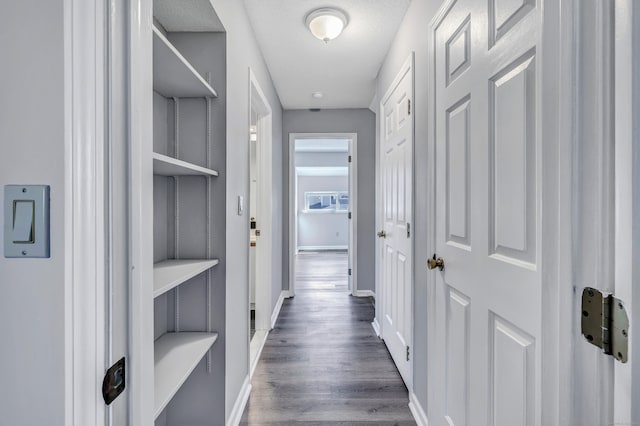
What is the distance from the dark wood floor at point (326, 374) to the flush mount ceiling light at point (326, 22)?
2324mm

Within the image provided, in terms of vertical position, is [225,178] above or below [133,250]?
above

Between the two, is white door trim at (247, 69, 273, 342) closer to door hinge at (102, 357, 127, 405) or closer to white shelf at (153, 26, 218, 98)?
white shelf at (153, 26, 218, 98)

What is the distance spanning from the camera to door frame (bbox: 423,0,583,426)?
1.94ft

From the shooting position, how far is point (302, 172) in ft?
28.2

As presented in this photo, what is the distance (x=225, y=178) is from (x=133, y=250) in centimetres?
107

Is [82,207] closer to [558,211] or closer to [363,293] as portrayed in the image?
[558,211]

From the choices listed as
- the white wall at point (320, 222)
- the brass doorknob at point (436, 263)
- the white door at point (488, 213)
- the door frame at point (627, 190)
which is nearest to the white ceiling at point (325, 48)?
the white door at point (488, 213)

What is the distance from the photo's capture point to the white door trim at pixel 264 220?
9.86 feet

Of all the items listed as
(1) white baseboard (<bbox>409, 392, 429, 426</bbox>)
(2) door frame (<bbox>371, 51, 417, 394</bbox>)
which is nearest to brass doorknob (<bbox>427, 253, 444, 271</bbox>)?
(2) door frame (<bbox>371, 51, 417, 394</bbox>)

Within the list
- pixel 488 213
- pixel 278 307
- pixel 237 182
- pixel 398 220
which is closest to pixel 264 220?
pixel 278 307

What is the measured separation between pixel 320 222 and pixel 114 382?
8415mm

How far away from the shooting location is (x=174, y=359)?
1316 millimetres
